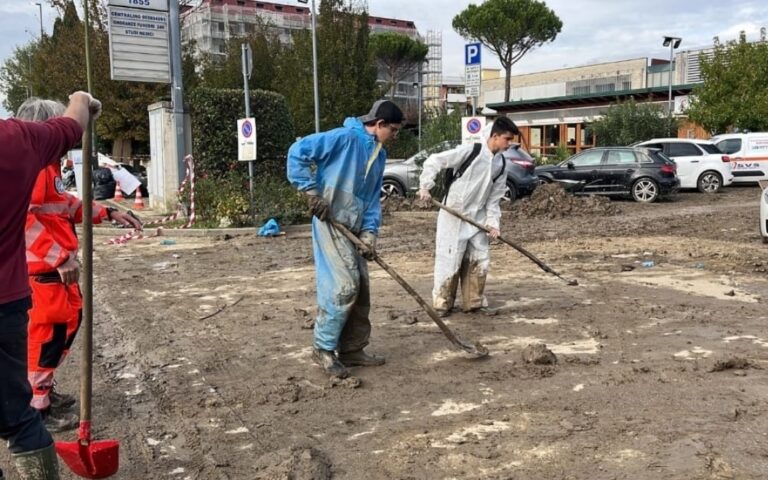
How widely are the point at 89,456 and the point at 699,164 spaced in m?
19.9

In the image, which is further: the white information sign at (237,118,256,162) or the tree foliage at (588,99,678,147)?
the tree foliage at (588,99,678,147)

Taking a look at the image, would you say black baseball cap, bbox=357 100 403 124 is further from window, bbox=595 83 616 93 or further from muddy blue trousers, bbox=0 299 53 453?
window, bbox=595 83 616 93

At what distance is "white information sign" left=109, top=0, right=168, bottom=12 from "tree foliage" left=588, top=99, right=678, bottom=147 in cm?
1848

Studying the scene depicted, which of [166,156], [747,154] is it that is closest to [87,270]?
[166,156]

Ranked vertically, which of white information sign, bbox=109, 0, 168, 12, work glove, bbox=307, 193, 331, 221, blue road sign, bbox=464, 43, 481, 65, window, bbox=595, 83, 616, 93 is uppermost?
window, bbox=595, 83, 616, 93

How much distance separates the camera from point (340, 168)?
15.3 ft

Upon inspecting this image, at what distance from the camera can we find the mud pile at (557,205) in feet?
50.0

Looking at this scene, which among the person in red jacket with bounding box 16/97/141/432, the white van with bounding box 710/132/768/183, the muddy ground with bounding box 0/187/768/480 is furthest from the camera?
the white van with bounding box 710/132/768/183

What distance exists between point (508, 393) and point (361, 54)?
2585 cm

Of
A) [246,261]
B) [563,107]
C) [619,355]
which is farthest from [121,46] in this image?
[563,107]

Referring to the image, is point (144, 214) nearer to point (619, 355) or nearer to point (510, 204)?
point (510, 204)

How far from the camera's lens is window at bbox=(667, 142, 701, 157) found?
786 inches

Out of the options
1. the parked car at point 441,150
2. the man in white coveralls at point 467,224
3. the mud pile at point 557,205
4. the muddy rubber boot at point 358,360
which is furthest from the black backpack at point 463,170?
the parked car at point 441,150

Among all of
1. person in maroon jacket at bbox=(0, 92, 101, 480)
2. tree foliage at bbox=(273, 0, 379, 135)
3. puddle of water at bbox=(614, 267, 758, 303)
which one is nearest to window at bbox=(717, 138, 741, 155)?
tree foliage at bbox=(273, 0, 379, 135)
